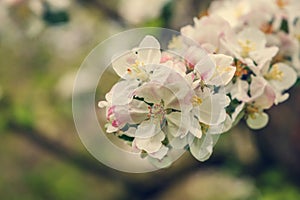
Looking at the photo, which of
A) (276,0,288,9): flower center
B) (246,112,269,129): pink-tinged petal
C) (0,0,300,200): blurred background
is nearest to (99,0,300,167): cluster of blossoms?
(246,112,269,129): pink-tinged petal

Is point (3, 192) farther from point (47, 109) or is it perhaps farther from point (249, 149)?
point (249, 149)

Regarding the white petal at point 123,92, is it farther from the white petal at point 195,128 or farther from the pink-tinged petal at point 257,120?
the pink-tinged petal at point 257,120

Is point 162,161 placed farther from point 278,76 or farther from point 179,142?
point 278,76

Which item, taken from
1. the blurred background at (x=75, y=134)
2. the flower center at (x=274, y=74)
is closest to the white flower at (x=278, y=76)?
the flower center at (x=274, y=74)

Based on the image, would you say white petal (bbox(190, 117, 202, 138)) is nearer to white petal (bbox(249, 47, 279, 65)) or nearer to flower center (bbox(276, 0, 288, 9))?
white petal (bbox(249, 47, 279, 65))

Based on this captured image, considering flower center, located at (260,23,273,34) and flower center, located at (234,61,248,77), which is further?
flower center, located at (260,23,273,34)

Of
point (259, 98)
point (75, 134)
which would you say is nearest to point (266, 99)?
point (259, 98)

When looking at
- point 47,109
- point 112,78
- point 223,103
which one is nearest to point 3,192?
point 47,109
